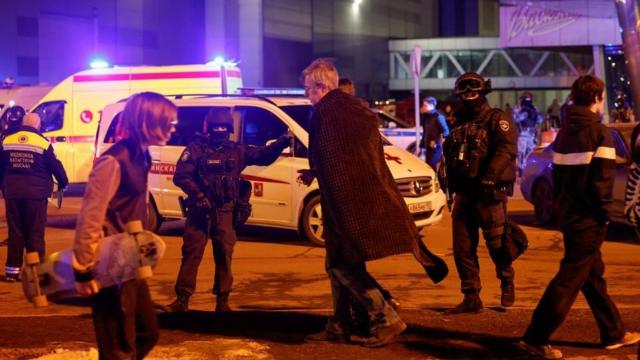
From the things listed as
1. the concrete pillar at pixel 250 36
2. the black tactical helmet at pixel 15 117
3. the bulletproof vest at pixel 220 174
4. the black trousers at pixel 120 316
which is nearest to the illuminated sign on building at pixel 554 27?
the concrete pillar at pixel 250 36

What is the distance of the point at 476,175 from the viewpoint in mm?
7547

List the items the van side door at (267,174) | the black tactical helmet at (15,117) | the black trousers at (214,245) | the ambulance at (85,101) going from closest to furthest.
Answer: the black trousers at (214,245), the black tactical helmet at (15,117), the van side door at (267,174), the ambulance at (85,101)

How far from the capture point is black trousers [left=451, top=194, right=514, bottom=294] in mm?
7570

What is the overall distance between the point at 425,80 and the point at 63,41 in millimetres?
19804

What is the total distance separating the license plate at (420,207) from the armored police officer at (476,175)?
4.36 m

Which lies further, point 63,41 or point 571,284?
point 63,41

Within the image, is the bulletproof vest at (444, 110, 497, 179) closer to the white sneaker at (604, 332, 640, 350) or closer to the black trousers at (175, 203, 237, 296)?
the white sneaker at (604, 332, 640, 350)

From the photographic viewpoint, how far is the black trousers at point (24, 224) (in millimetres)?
9992

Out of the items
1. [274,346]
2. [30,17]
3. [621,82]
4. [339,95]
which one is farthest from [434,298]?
[30,17]

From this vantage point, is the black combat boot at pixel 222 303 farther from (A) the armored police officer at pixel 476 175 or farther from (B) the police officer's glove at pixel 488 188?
(B) the police officer's glove at pixel 488 188

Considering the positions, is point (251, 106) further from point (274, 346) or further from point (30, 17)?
point (30, 17)

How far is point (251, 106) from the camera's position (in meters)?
12.8

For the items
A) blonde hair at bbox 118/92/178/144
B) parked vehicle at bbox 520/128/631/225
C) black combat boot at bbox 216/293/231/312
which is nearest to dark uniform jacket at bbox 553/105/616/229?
blonde hair at bbox 118/92/178/144

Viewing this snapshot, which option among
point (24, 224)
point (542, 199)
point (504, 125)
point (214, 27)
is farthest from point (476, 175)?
point (214, 27)
